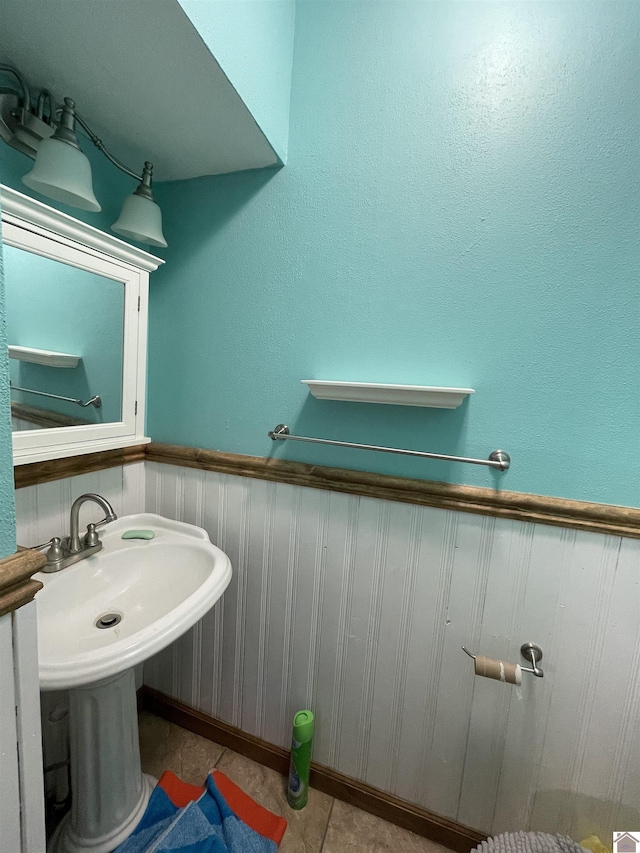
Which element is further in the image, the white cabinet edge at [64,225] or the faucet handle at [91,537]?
the faucet handle at [91,537]

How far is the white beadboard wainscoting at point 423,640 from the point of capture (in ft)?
2.90

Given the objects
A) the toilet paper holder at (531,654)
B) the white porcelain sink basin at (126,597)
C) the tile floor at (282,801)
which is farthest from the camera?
the tile floor at (282,801)

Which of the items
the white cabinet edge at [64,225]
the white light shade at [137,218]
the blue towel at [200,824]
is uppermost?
the white light shade at [137,218]

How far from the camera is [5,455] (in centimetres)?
46

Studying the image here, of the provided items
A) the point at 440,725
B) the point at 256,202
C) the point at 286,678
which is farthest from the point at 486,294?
the point at 286,678

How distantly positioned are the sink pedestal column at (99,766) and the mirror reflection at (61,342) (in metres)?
0.71

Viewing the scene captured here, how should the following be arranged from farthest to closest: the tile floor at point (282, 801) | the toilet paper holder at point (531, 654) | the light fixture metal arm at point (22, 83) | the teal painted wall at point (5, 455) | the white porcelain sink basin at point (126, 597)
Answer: the tile floor at point (282, 801) < the toilet paper holder at point (531, 654) < the light fixture metal arm at point (22, 83) < the white porcelain sink basin at point (126, 597) < the teal painted wall at point (5, 455)

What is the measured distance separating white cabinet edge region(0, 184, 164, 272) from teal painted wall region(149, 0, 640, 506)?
206mm

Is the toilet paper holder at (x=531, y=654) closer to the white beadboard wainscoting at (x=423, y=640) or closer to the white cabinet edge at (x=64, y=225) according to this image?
the white beadboard wainscoting at (x=423, y=640)

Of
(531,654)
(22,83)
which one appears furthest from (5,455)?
(531,654)

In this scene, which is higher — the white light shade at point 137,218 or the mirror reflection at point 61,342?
the white light shade at point 137,218

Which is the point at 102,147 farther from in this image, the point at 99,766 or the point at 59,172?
the point at 99,766

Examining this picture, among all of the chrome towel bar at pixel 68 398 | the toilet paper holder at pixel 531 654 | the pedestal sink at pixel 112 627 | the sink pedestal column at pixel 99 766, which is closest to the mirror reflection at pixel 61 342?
the chrome towel bar at pixel 68 398

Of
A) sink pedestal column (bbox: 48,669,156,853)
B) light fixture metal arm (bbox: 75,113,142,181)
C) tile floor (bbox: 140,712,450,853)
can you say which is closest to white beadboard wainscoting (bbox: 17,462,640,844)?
tile floor (bbox: 140,712,450,853)
